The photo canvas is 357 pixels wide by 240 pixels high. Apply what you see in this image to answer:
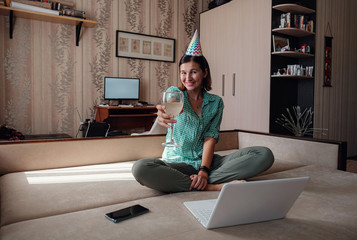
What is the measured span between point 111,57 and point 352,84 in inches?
143

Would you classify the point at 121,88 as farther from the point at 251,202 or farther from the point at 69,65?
the point at 251,202

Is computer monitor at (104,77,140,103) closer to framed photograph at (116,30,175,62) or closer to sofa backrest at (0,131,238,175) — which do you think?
framed photograph at (116,30,175,62)

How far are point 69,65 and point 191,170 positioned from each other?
3144 mm

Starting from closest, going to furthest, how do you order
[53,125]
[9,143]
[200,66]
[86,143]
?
[200,66], [9,143], [86,143], [53,125]

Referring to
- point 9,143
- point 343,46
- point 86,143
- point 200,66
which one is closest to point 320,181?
point 200,66

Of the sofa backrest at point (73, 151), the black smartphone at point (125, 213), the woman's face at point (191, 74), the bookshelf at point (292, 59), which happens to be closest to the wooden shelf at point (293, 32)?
the bookshelf at point (292, 59)

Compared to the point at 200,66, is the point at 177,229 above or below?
below

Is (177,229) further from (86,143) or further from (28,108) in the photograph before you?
(28,108)

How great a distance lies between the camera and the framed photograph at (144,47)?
443cm

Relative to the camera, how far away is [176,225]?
97 cm

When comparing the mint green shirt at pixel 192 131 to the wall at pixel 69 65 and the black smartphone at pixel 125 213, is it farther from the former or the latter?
the wall at pixel 69 65

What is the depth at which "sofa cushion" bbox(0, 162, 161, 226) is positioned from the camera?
1.13 m

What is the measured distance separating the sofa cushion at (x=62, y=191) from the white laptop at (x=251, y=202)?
47 cm

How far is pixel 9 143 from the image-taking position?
167 cm
